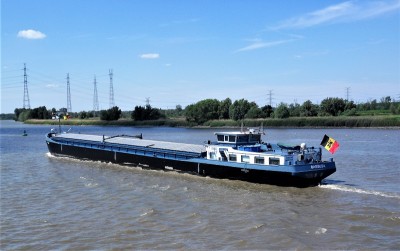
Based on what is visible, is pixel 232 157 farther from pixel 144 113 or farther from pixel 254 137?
pixel 144 113

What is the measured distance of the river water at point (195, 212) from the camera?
16.3 metres

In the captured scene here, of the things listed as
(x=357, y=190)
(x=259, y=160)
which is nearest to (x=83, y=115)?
(x=259, y=160)

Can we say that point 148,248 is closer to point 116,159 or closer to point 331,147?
point 331,147

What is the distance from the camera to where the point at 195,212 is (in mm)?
20578

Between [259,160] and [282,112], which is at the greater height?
[282,112]

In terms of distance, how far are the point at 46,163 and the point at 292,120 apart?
84.4m

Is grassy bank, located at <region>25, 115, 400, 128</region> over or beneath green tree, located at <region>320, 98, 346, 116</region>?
beneath

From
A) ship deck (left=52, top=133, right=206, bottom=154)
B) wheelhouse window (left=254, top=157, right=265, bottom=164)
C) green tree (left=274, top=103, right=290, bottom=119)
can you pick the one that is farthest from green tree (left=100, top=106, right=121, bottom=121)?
wheelhouse window (left=254, top=157, right=265, bottom=164)

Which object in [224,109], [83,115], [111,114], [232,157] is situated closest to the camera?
[232,157]

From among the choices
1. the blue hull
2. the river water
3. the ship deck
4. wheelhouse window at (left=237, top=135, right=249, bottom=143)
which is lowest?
the river water

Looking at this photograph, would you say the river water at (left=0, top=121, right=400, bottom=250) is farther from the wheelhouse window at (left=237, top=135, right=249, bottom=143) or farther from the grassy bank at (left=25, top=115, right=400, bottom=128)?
the grassy bank at (left=25, top=115, right=400, bottom=128)

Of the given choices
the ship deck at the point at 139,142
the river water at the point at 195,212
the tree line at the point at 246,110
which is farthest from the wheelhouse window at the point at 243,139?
the tree line at the point at 246,110

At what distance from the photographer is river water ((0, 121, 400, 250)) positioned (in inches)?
643

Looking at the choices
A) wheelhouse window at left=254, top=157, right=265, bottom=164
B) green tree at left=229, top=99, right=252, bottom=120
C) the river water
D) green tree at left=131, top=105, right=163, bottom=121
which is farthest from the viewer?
green tree at left=131, top=105, right=163, bottom=121
